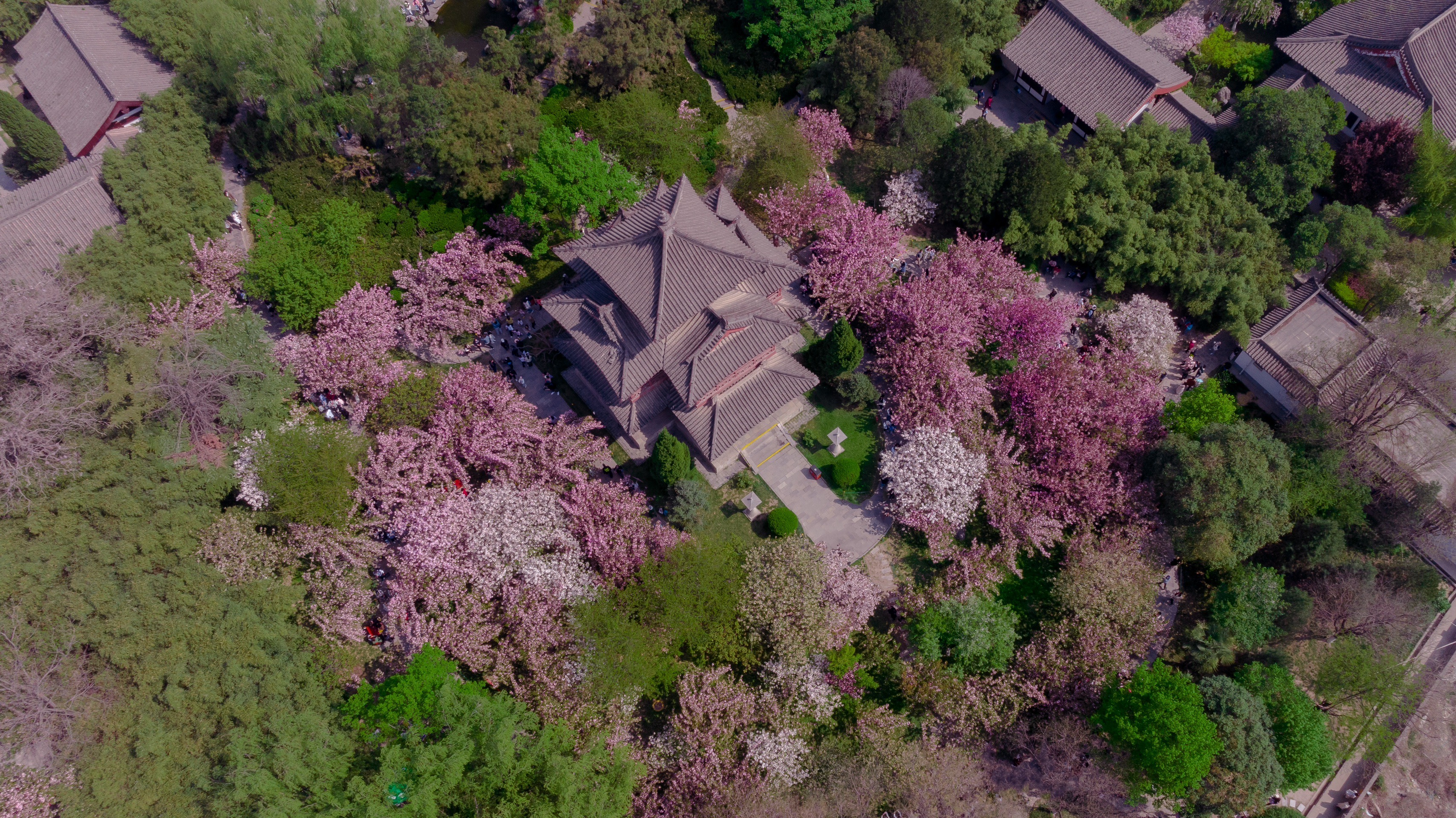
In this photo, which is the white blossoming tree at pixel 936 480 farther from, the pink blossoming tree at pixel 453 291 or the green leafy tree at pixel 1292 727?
the pink blossoming tree at pixel 453 291

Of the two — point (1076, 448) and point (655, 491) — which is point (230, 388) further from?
point (1076, 448)

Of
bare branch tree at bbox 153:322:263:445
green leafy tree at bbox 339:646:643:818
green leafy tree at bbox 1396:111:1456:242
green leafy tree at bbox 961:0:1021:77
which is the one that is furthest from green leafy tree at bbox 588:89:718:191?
green leafy tree at bbox 1396:111:1456:242

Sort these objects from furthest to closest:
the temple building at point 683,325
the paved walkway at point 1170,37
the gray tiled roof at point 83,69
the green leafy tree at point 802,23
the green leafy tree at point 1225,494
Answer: the paved walkway at point 1170,37
the green leafy tree at point 802,23
the gray tiled roof at point 83,69
the green leafy tree at point 1225,494
the temple building at point 683,325

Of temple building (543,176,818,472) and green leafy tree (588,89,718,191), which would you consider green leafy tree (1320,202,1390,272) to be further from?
green leafy tree (588,89,718,191)

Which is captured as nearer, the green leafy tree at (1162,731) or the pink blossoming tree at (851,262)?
the green leafy tree at (1162,731)

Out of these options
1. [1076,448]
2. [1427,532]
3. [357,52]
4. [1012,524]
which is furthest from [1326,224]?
[357,52]

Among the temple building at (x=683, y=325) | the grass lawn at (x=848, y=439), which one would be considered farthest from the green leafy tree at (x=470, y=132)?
the grass lawn at (x=848, y=439)

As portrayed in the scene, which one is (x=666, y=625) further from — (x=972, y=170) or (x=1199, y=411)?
(x=972, y=170)
